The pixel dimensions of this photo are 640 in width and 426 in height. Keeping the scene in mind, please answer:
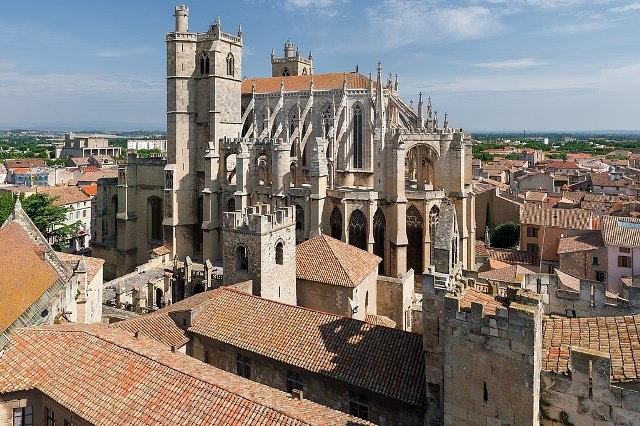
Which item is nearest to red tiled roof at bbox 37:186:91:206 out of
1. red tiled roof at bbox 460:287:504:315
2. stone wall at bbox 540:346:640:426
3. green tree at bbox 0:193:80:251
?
green tree at bbox 0:193:80:251

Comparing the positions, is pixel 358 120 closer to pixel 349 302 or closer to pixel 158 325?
pixel 349 302

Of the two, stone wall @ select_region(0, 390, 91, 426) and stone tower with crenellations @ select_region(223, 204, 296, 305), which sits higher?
stone tower with crenellations @ select_region(223, 204, 296, 305)

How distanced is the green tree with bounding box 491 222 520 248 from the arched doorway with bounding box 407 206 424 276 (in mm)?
22771

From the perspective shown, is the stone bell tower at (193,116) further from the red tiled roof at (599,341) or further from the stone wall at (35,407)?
the red tiled roof at (599,341)

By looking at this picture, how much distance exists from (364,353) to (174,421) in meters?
6.83

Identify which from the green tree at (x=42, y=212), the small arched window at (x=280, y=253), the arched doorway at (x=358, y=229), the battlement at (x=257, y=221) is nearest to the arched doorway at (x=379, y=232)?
the arched doorway at (x=358, y=229)

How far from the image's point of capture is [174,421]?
12.6 meters

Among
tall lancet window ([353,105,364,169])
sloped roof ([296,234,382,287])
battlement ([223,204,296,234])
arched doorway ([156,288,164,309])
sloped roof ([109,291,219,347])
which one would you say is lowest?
arched doorway ([156,288,164,309])

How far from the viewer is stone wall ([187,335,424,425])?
1566 cm

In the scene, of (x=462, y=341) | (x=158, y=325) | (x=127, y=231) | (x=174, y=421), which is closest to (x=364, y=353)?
(x=462, y=341)

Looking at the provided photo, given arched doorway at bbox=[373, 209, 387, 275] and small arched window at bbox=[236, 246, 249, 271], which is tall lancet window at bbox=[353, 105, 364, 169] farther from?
small arched window at bbox=[236, 246, 249, 271]

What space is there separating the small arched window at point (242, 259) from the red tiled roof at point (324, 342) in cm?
462

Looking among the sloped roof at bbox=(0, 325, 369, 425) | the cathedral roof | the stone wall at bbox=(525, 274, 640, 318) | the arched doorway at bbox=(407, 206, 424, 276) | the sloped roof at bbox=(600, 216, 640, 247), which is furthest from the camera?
the cathedral roof

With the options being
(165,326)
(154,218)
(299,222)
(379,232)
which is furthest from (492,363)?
(154,218)
